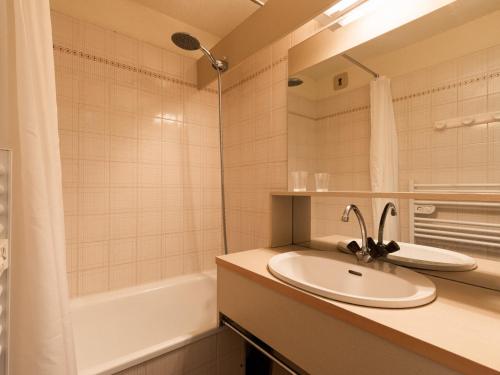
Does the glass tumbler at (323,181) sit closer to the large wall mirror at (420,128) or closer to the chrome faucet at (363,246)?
the large wall mirror at (420,128)

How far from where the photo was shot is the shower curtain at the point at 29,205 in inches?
26.7

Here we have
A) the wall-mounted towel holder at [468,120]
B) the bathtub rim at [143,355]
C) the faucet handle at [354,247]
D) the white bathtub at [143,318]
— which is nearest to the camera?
the wall-mounted towel holder at [468,120]

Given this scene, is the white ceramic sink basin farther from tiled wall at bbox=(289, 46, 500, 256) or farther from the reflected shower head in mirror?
the reflected shower head in mirror

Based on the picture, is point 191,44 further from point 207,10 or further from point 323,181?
point 323,181

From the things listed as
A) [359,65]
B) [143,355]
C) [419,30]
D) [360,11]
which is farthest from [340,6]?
[143,355]

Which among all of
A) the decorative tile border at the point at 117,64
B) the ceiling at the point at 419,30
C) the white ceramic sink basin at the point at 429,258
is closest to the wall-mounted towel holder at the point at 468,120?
the ceiling at the point at 419,30

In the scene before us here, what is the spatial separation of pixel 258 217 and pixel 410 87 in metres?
1.11

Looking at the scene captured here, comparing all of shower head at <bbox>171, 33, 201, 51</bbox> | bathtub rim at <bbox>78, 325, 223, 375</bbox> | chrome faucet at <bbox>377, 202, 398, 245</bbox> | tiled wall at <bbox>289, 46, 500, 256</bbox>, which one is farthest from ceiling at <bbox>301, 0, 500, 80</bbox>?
bathtub rim at <bbox>78, 325, 223, 375</bbox>

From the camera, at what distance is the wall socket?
1.20 meters

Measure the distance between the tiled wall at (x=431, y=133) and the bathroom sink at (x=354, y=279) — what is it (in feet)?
0.68

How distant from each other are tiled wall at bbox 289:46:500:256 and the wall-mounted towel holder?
0.01m

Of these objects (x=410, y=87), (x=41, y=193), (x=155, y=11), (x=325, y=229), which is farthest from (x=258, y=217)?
(x=155, y=11)

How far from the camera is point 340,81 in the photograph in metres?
1.22

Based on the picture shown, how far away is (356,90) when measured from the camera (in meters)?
1.16
